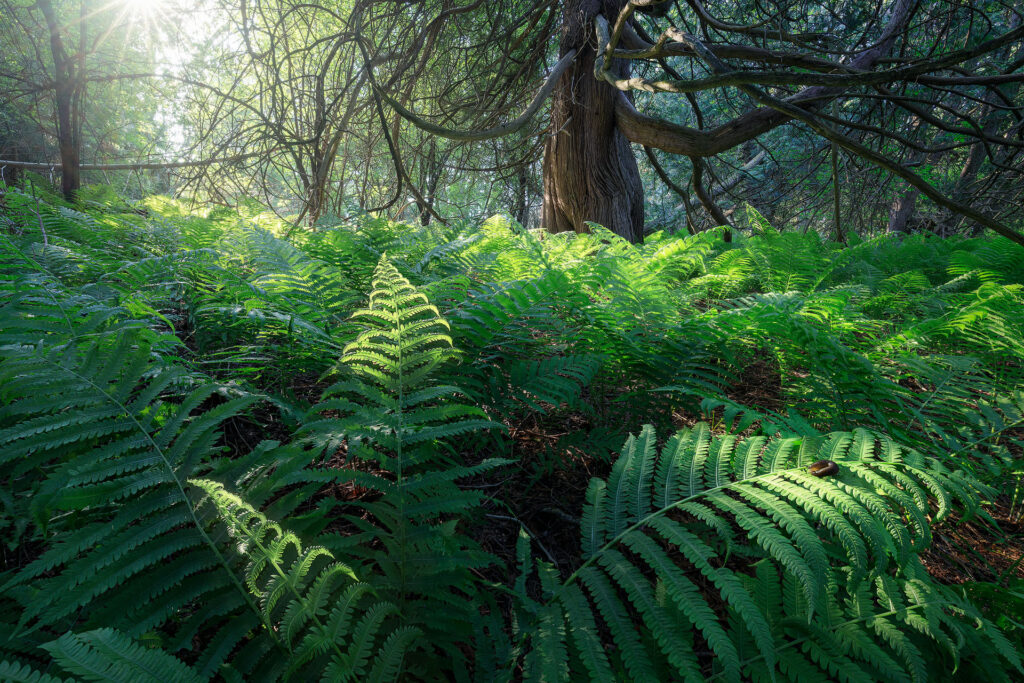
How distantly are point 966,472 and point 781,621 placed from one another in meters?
1.12

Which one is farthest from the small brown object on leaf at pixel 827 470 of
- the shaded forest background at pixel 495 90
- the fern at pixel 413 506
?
the shaded forest background at pixel 495 90

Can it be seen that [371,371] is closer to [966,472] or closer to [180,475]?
[180,475]

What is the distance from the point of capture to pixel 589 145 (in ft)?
16.3

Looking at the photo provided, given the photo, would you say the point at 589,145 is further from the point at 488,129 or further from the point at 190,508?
the point at 190,508

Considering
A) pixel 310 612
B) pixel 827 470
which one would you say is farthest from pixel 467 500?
pixel 827 470

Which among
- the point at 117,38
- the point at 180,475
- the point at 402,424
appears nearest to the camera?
the point at 180,475

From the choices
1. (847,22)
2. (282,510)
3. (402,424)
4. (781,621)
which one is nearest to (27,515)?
(282,510)

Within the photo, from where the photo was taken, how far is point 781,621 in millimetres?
1031

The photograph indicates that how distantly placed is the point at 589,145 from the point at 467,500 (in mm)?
4661

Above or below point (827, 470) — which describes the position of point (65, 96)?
above

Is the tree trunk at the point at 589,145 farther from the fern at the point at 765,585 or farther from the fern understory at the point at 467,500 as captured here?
the fern at the point at 765,585

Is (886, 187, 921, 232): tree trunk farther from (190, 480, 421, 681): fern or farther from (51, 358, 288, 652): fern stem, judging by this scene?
(51, 358, 288, 652): fern stem

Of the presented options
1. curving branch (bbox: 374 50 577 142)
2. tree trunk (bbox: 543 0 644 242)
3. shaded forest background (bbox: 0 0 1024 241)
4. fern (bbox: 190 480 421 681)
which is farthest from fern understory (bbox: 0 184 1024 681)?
tree trunk (bbox: 543 0 644 242)

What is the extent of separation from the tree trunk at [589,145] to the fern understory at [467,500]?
3.20 meters
